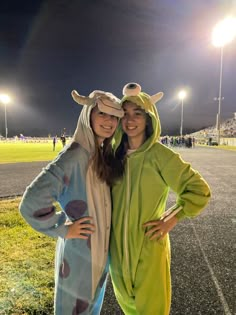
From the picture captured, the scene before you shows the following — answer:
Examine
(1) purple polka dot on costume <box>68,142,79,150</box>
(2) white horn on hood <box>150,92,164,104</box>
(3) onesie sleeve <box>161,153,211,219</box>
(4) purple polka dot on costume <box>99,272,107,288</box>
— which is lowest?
(4) purple polka dot on costume <box>99,272,107,288</box>

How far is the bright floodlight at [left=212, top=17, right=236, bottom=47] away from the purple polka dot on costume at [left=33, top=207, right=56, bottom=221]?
3529 cm

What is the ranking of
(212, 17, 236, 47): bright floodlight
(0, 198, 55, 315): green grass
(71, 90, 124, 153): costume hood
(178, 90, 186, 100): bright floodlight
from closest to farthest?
1. (71, 90, 124, 153): costume hood
2. (0, 198, 55, 315): green grass
3. (212, 17, 236, 47): bright floodlight
4. (178, 90, 186, 100): bright floodlight

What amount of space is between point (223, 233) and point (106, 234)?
3.82 meters

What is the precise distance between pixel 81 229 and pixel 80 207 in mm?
141

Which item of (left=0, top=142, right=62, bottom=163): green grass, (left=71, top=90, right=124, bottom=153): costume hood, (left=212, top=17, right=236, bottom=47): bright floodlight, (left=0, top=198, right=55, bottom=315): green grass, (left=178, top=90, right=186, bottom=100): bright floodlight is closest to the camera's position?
(left=71, top=90, right=124, bottom=153): costume hood

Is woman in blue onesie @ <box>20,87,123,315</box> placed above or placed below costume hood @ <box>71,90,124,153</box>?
below

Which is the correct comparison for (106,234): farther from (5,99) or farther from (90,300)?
(5,99)

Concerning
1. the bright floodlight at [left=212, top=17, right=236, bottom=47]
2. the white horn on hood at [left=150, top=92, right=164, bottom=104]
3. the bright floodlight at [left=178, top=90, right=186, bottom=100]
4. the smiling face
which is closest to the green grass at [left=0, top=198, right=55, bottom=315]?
the smiling face

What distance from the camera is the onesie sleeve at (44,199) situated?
1540 millimetres

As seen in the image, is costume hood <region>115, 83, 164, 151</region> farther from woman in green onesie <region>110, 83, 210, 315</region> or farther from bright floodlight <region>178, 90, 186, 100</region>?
bright floodlight <region>178, 90, 186, 100</region>

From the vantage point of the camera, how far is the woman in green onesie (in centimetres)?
182

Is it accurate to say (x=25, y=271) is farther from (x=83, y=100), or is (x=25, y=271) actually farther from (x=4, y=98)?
(x=4, y=98)


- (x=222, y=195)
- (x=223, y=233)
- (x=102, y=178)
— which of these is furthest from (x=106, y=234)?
(x=222, y=195)

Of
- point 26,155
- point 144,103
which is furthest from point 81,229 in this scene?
point 26,155
